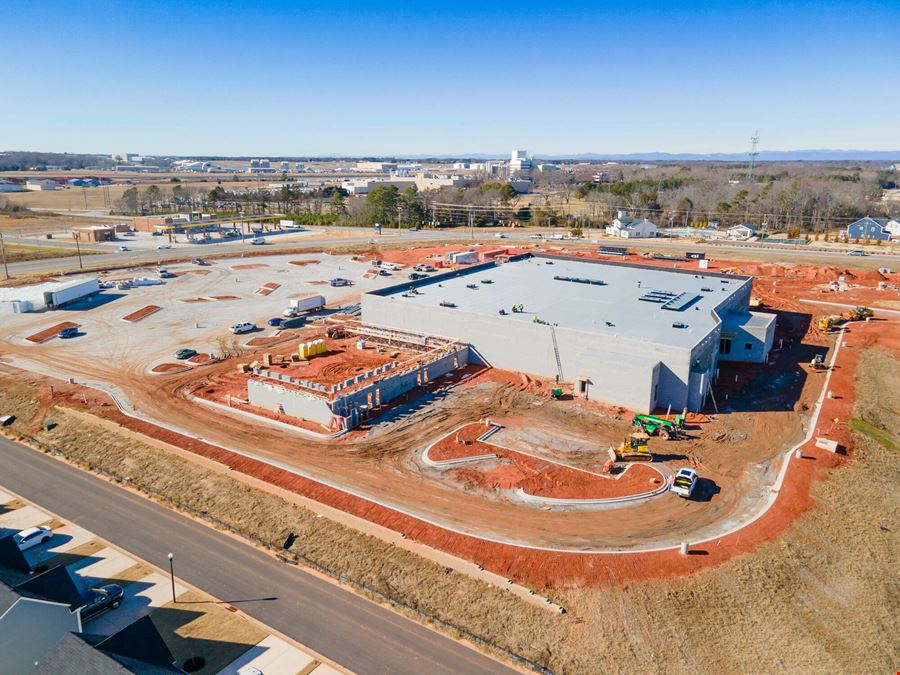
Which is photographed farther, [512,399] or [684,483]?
[512,399]

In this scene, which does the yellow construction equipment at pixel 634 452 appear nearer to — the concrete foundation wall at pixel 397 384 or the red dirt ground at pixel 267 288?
the concrete foundation wall at pixel 397 384

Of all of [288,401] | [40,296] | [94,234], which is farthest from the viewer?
[94,234]

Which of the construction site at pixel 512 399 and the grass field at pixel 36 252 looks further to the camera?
the grass field at pixel 36 252

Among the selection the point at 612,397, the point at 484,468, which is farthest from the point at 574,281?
the point at 484,468

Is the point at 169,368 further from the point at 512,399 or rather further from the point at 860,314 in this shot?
the point at 860,314

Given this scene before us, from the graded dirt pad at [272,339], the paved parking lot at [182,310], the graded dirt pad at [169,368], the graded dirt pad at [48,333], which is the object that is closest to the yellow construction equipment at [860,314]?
the paved parking lot at [182,310]

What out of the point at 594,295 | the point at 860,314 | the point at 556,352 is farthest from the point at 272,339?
the point at 860,314
